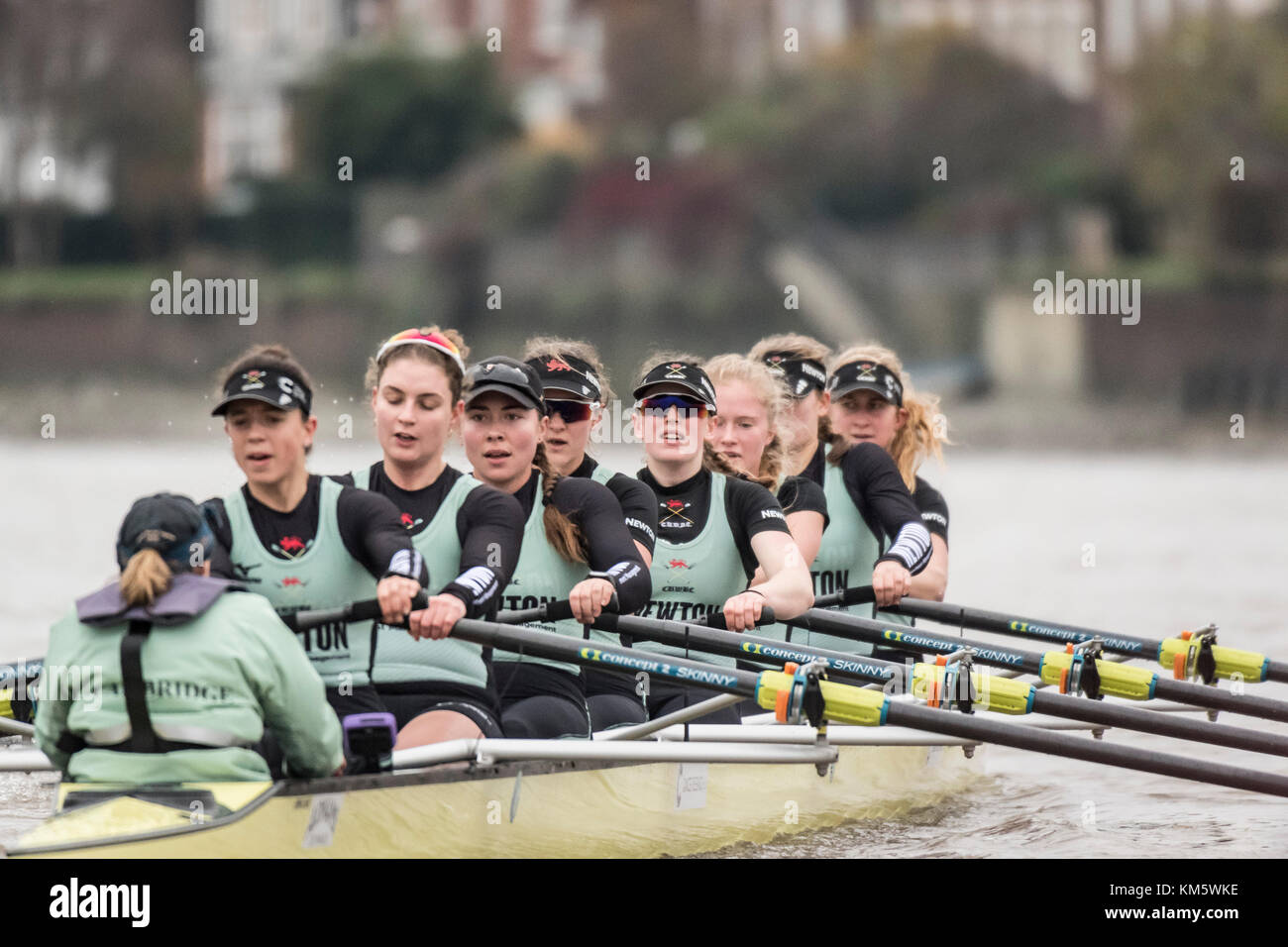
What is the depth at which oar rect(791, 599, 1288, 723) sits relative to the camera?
21.1ft

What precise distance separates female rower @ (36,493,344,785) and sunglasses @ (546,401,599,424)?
6.50 feet

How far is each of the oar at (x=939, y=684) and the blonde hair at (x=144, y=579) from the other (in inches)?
75.6

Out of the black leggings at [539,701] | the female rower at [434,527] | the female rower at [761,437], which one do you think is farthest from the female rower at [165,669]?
the female rower at [761,437]

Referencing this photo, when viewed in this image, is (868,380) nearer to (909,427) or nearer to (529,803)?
(909,427)

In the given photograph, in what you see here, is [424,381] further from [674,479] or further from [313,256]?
[313,256]

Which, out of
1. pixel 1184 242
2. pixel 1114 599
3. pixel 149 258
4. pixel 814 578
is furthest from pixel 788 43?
pixel 814 578

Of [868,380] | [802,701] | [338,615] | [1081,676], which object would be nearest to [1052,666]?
[1081,676]

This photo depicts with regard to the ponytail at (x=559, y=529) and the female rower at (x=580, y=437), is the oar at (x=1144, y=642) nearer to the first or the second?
the female rower at (x=580, y=437)

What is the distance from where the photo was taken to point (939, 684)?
19.2 ft

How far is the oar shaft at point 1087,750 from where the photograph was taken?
211 inches

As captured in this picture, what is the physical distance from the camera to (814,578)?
764 cm

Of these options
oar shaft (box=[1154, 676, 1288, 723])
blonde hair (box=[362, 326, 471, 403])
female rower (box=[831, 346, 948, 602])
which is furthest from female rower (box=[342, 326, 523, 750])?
female rower (box=[831, 346, 948, 602])

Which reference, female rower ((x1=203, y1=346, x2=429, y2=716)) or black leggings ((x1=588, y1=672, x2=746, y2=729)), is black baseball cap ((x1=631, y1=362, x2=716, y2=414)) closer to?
black leggings ((x1=588, y1=672, x2=746, y2=729))

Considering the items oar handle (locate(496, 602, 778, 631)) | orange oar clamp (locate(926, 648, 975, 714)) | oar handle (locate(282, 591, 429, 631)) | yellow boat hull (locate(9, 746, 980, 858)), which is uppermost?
oar handle (locate(282, 591, 429, 631))
